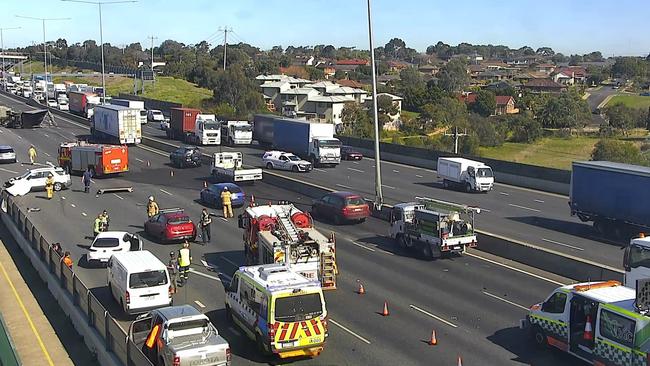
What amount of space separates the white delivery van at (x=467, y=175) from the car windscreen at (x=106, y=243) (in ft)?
76.8

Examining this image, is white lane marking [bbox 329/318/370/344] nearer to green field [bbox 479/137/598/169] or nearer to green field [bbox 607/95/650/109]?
green field [bbox 479/137/598/169]

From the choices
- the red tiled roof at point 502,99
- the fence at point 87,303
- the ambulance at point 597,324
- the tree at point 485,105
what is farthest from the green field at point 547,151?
the ambulance at point 597,324

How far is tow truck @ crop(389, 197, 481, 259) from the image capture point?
85.4 ft

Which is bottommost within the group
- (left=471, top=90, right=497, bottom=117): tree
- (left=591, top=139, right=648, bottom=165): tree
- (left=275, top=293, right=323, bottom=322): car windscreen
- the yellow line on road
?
the yellow line on road

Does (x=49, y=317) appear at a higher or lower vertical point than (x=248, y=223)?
lower

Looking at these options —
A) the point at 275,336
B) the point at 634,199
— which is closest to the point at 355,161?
the point at 634,199

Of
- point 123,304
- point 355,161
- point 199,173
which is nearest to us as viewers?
point 123,304

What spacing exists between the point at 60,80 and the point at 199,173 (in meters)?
126

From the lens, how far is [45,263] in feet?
A: 81.0

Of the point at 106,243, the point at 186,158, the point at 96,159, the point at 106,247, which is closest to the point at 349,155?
the point at 186,158

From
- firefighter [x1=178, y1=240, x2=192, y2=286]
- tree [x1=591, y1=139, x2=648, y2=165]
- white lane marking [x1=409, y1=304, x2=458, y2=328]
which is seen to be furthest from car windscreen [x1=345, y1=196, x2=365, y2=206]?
tree [x1=591, y1=139, x2=648, y2=165]

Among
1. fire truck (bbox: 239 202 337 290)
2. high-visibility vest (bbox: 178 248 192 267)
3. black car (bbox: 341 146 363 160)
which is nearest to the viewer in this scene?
fire truck (bbox: 239 202 337 290)

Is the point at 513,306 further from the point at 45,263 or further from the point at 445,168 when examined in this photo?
the point at 445,168

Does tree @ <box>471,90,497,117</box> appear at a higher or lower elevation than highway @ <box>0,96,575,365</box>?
higher
